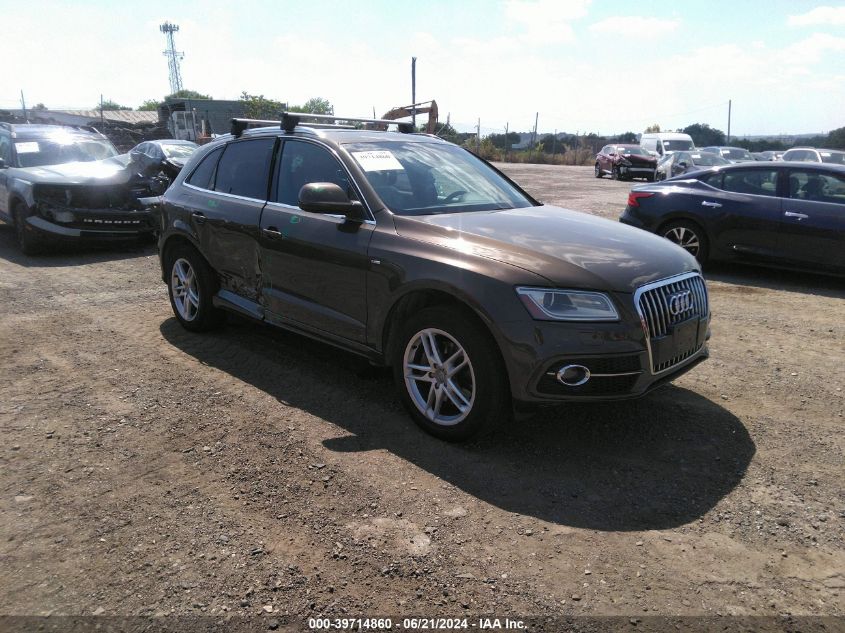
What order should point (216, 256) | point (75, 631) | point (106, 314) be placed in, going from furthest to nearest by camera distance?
point (106, 314) < point (216, 256) < point (75, 631)

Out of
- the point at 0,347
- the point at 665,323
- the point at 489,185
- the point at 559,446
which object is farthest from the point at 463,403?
the point at 0,347

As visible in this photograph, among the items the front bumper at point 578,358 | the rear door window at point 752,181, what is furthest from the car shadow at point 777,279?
the front bumper at point 578,358

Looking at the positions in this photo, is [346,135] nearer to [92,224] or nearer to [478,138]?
[92,224]

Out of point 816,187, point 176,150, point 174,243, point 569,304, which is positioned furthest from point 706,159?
point 569,304

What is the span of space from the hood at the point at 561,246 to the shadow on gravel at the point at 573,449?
3.10ft

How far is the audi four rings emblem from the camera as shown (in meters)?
3.62

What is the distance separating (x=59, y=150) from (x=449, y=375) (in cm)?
983

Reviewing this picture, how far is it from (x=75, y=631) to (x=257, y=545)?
0.73 meters

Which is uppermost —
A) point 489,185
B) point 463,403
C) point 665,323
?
point 489,185

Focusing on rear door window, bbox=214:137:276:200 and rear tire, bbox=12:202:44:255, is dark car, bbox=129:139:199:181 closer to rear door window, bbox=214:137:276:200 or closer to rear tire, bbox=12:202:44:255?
rear tire, bbox=12:202:44:255

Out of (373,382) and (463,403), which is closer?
(463,403)

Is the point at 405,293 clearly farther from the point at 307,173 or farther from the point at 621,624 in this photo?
the point at 621,624

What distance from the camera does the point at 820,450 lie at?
372cm

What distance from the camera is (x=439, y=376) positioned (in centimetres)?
373
